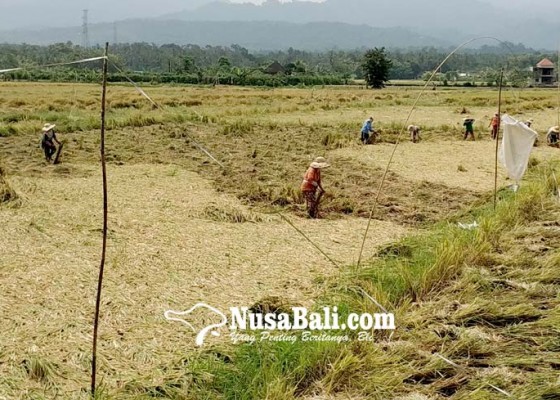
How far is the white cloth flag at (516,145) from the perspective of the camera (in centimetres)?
755

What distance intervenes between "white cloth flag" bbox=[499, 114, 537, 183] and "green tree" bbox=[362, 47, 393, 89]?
3706cm

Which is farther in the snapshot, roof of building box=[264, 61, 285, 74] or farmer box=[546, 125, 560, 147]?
roof of building box=[264, 61, 285, 74]

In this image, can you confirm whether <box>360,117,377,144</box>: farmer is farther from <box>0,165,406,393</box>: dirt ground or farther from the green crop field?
<box>0,165,406,393</box>: dirt ground

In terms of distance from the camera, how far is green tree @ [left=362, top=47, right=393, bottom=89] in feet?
143

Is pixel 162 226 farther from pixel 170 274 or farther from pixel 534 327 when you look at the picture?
pixel 534 327

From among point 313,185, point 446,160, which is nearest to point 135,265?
point 313,185

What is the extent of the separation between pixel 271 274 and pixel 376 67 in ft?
134

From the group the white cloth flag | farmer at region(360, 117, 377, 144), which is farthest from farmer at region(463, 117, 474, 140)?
the white cloth flag

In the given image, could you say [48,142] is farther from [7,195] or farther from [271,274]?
[271,274]

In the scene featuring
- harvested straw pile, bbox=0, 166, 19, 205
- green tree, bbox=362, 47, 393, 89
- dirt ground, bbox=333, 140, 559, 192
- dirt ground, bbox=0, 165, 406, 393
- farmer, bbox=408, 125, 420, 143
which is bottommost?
dirt ground, bbox=0, 165, 406, 393

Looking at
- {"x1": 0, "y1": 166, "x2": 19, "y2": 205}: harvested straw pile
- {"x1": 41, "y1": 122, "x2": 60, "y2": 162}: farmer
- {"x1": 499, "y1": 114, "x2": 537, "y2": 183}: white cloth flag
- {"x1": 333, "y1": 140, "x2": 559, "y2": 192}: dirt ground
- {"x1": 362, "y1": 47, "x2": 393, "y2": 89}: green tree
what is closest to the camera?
{"x1": 0, "y1": 166, "x2": 19, "y2": 205}: harvested straw pile

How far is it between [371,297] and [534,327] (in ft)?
3.43

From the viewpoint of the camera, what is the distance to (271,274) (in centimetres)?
525

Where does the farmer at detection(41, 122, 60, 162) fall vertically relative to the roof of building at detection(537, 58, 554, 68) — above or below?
below
